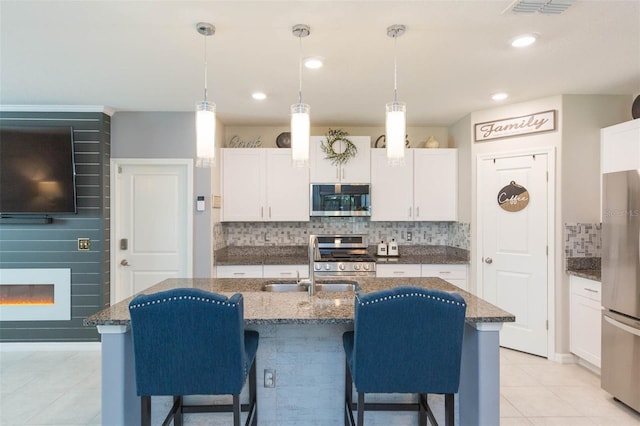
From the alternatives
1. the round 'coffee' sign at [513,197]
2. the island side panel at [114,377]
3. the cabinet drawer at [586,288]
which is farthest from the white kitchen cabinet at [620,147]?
the island side panel at [114,377]

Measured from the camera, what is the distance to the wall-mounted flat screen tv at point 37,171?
3609mm

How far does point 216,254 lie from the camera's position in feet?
13.7

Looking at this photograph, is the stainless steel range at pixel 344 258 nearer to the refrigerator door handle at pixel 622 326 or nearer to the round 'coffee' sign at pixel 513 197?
the round 'coffee' sign at pixel 513 197

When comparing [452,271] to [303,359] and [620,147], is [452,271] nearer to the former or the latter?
[620,147]

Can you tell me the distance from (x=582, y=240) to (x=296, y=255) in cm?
304

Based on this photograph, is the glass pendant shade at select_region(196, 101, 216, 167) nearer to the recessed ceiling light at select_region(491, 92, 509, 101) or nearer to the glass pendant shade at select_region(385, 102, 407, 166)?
the glass pendant shade at select_region(385, 102, 407, 166)

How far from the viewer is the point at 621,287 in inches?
101

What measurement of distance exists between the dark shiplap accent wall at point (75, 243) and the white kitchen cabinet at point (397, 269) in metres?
2.98

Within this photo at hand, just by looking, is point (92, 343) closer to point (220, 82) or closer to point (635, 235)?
point (220, 82)

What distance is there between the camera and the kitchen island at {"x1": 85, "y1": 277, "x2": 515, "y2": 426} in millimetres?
1816

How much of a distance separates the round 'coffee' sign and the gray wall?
3.12 meters

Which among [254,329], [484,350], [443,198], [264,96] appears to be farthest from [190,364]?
[443,198]

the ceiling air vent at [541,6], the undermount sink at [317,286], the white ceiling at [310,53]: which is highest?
the white ceiling at [310,53]

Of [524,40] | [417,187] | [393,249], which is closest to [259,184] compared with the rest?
[393,249]
